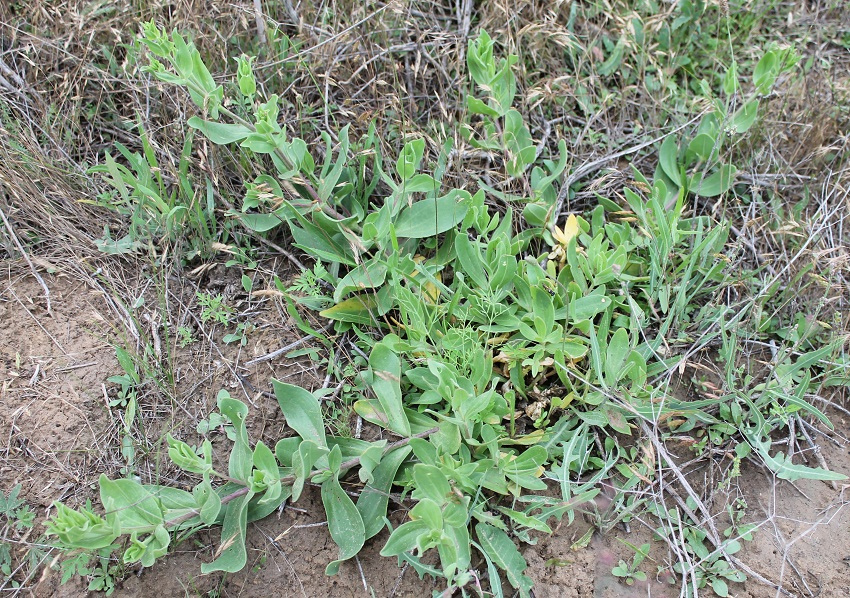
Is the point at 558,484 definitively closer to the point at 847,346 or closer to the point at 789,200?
the point at 847,346

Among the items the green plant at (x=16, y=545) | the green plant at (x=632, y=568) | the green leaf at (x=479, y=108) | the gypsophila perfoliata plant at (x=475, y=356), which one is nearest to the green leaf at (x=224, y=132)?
the gypsophila perfoliata plant at (x=475, y=356)

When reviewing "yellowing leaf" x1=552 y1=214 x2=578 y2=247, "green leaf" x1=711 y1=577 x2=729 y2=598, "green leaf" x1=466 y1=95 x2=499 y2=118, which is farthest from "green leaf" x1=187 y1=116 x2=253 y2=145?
"green leaf" x1=711 y1=577 x2=729 y2=598

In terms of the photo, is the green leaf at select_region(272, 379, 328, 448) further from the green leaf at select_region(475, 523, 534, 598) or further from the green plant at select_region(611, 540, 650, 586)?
the green plant at select_region(611, 540, 650, 586)

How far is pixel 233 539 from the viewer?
6.72ft

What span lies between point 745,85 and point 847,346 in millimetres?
1415

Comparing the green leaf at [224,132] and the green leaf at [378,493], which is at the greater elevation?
the green leaf at [224,132]

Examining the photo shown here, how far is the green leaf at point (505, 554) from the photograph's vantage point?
2.07 m

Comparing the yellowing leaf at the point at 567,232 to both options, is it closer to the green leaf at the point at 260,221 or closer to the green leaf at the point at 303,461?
the green leaf at the point at 260,221

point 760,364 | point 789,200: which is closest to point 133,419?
point 760,364

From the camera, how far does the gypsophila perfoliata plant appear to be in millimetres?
2092

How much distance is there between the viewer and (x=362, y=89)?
2992 mm

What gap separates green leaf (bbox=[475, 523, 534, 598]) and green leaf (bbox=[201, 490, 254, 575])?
0.76 meters

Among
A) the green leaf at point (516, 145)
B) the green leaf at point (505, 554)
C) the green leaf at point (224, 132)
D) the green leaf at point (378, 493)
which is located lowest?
the green leaf at point (505, 554)

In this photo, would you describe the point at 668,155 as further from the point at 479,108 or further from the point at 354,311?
the point at 354,311
